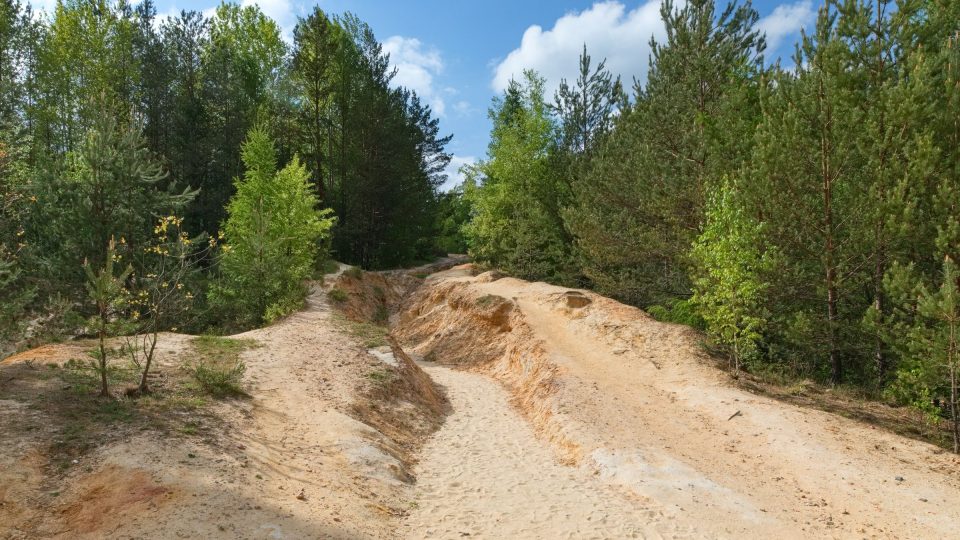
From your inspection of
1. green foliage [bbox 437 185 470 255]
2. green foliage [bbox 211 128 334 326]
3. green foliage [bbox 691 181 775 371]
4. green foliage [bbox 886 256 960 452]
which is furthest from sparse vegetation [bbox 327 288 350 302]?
green foliage [bbox 886 256 960 452]

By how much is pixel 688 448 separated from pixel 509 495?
4.48 meters

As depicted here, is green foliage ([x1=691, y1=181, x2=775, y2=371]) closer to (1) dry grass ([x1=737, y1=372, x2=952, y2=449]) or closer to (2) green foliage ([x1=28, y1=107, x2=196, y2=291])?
(1) dry grass ([x1=737, y1=372, x2=952, y2=449])

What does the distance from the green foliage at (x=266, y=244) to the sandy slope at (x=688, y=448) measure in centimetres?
864

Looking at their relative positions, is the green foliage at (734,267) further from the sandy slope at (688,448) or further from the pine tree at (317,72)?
the pine tree at (317,72)

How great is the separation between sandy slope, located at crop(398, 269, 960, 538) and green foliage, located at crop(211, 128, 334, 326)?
8.64 meters

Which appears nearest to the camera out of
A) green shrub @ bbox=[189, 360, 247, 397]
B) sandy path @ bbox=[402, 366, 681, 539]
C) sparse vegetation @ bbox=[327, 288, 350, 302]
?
sandy path @ bbox=[402, 366, 681, 539]

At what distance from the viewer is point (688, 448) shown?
1104cm

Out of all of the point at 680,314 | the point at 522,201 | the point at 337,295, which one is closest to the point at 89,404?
the point at 337,295

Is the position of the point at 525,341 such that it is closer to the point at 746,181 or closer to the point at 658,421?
the point at 658,421

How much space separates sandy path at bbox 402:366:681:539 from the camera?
7.65 meters

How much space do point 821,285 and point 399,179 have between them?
30.8 m

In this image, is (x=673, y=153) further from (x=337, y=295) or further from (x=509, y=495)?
(x=337, y=295)

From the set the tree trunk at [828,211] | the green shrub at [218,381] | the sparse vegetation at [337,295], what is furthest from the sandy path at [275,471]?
the sparse vegetation at [337,295]

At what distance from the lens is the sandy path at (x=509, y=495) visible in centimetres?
765
